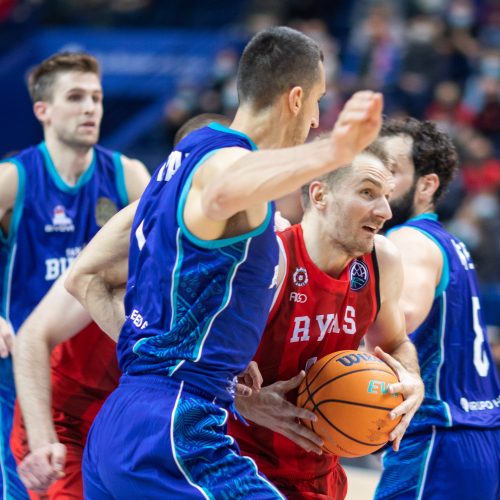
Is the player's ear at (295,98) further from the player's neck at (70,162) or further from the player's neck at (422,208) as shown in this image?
the player's neck at (70,162)

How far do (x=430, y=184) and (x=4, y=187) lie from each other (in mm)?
2398

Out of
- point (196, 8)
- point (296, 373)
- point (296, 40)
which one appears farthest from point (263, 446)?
point (196, 8)

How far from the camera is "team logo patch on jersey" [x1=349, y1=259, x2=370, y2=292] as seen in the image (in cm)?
417

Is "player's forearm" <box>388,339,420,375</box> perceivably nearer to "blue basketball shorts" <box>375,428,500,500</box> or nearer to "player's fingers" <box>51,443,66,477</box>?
"blue basketball shorts" <box>375,428,500,500</box>

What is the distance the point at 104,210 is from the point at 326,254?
2.22 m

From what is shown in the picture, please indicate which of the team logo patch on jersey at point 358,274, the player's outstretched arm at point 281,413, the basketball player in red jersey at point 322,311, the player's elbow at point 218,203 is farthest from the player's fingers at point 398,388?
the player's elbow at point 218,203

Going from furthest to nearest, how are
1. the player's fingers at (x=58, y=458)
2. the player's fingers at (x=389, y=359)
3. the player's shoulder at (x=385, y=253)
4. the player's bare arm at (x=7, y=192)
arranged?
the player's bare arm at (x=7, y=192), the player's shoulder at (x=385, y=253), the player's fingers at (x=389, y=359), the player's fingers at (x=58, y=458)

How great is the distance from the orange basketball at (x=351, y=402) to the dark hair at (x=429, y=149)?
4.74 ft

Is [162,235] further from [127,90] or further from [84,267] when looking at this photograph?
[127,90]

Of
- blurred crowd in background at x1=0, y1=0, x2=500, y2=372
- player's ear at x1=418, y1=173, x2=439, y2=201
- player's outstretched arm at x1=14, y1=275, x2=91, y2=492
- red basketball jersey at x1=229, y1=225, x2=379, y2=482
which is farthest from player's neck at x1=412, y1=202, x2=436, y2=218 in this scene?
blurred crowd in background at x1=0, y1=0, x2=500, y2=372

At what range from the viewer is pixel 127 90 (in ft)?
48.0

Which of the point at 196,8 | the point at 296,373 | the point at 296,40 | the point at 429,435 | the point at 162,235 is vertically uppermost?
the point at 196,8

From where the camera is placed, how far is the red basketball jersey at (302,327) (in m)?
4.07

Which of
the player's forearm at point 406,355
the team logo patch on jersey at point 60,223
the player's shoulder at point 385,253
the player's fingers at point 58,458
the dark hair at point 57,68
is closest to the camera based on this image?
the player's fingers at point 58,458
